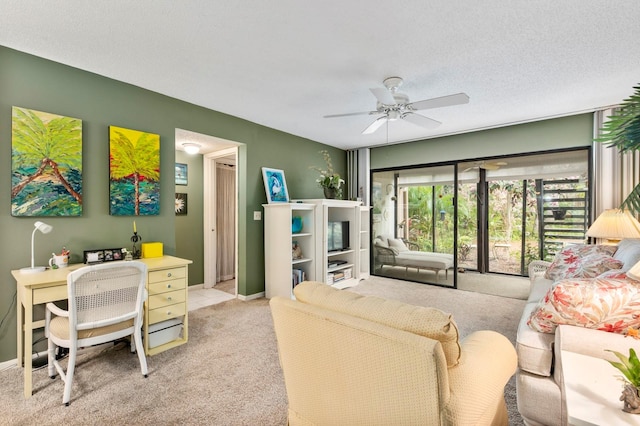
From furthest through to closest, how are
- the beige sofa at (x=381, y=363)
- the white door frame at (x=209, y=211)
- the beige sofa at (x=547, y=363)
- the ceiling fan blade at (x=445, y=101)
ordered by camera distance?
1. the white door frame at (x=209, y=211)
2. the ceiling fan blade at (x=445, y=101)
3. the beige sofa at (x=547, y=363)
4. the beige sofa at (x=381, y=363)

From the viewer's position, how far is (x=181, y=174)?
4434 millimetres

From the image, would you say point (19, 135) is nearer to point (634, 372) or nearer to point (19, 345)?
point (19, 345)

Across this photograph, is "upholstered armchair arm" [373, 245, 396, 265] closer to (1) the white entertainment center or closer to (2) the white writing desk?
(1) the white entertainment center

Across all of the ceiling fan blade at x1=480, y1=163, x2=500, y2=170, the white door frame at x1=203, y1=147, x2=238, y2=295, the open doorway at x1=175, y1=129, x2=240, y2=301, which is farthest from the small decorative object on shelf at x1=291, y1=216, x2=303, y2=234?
the ceiling fan blade at x1=480, y1=163, x2=500, y2=170

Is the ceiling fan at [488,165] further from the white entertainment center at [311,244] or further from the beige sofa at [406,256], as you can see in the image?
the white entertainment center at [311,244]

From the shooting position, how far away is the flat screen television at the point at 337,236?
464 cm

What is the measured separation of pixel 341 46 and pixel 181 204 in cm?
336

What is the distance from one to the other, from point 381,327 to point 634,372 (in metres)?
0.87

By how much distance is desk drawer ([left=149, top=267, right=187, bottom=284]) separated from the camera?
248 centimetres

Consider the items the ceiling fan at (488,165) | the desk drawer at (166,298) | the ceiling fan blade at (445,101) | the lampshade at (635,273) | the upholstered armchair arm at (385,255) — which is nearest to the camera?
the lampshade at (635,273)

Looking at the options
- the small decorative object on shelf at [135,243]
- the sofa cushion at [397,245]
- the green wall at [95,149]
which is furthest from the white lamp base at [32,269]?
the sofa cushion at [397,245]

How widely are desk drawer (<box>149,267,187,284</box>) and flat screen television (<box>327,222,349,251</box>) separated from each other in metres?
2.35

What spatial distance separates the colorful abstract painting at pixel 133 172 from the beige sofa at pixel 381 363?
2.25 meters

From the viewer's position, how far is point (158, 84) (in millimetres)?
2914
